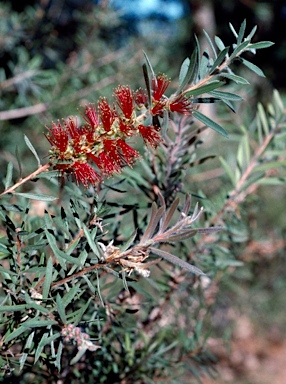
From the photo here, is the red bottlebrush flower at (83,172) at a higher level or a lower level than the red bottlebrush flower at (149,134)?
lower

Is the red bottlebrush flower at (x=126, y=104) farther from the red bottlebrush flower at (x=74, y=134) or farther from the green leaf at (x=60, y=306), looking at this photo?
the green leaf at (x=60, y=306)

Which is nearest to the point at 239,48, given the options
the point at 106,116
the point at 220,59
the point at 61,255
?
the point at 220,59

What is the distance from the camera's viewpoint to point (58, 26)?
1.74m

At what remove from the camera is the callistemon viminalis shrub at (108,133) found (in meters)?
0.39

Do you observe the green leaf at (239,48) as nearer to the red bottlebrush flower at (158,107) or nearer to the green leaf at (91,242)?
the red bottlebrush flower at (158,107)

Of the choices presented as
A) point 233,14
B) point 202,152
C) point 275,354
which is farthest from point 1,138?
point 233,14

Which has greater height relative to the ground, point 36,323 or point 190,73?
point 190,73

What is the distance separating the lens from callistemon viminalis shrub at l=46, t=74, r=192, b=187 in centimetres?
39

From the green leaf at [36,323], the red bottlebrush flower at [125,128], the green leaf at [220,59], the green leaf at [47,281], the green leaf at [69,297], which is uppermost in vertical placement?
the green leaf at [220,59]

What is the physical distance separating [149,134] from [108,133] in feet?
0.12

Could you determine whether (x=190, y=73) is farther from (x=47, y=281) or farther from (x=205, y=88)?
(x=47, y=281)

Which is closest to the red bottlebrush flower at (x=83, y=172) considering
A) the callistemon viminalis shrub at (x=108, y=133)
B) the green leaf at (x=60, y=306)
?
the callistemon viminalis shrub at (x=108, y=133)

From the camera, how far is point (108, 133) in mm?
396

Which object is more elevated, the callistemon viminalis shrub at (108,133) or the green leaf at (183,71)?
the green leaf at (183,71)
